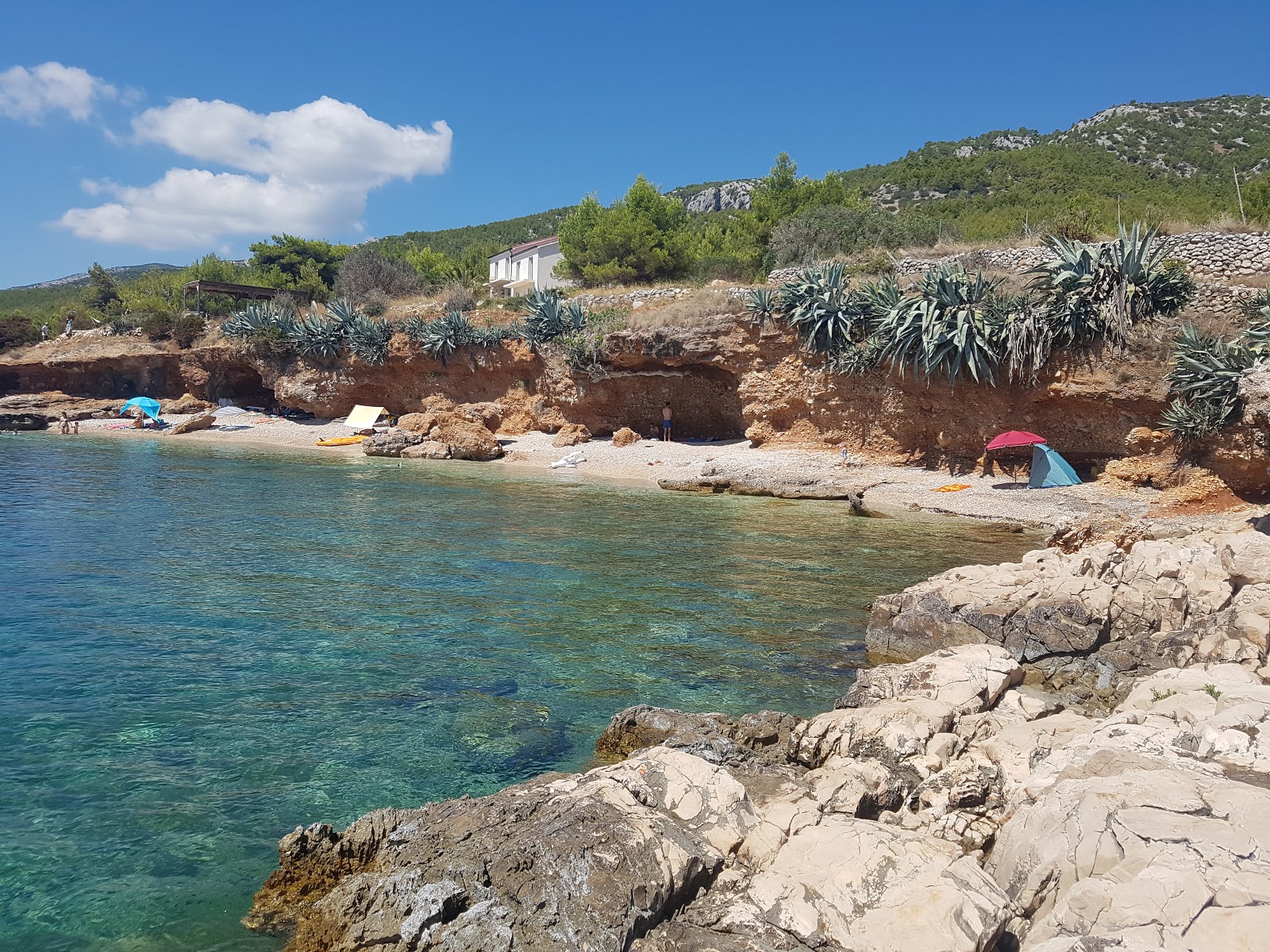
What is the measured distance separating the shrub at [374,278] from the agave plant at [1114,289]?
35649 millimetres

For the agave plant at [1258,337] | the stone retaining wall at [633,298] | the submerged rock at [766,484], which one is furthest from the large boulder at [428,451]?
the agave plant at [1258,337]

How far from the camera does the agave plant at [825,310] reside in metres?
23.1

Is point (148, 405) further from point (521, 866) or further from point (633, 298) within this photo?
point (521, 866)

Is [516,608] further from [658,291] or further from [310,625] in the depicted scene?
[658,291]

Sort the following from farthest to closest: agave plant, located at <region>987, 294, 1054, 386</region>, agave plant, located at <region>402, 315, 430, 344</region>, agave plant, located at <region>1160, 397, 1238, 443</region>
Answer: agave plant, located at <region>402, 315, 430, 344</region>
agave plant, located at <region>987, 294, 1054, 386</region>
agave plant, located at <region>1160, 397, 1238, 443</region>

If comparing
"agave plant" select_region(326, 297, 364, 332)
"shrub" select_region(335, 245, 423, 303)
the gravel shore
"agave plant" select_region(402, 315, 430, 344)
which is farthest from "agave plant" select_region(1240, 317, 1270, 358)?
"shrub" select_region(335, 245, 423, 303)

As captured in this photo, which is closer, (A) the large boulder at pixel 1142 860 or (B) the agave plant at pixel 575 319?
(A) the large boulder at pixel 1142 860

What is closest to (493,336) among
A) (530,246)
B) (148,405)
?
(148,405)

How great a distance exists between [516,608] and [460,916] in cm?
671

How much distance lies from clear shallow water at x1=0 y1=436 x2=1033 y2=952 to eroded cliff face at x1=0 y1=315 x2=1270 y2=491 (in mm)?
5935

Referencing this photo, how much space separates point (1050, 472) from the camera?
18297 millimetres

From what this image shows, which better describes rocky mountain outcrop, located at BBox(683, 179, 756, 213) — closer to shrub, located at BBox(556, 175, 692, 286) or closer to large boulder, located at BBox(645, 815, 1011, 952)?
shrub, located at BBox(556, 175, 692, 286)

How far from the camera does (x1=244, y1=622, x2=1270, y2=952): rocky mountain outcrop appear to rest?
3.33m

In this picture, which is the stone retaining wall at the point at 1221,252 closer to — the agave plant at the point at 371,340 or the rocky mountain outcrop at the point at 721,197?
the agave plant at the point at 371,340
